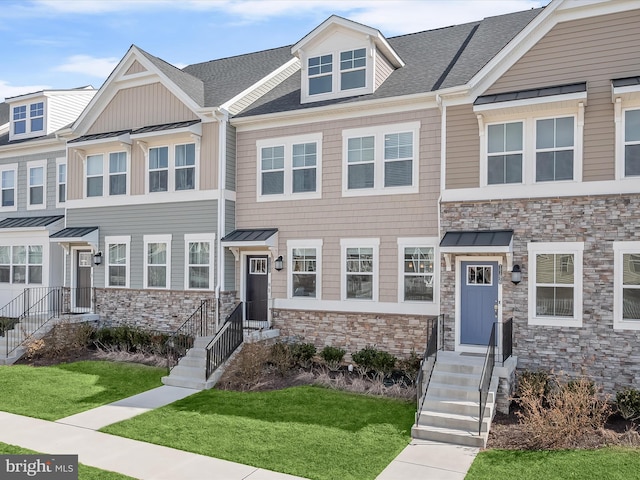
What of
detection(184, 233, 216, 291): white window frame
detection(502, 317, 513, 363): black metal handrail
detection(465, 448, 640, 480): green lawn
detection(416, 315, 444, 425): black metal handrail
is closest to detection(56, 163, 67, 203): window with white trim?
detection(184, 233, 216, 291): white window frame

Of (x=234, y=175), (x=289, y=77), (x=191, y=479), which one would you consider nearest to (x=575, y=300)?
(x=191, y=479)

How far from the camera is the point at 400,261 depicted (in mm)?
13836

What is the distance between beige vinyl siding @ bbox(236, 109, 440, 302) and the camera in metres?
13.6

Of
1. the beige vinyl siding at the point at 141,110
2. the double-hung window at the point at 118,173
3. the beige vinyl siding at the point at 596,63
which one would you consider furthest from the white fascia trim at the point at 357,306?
the double-hung window at the point at 118,173

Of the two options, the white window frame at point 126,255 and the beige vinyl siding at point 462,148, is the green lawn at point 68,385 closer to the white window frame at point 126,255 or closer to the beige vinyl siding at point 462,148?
the white window frame at point 126,255

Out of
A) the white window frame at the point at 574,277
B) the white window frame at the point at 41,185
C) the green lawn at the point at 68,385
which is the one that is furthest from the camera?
the white window frame at the point at 41,185

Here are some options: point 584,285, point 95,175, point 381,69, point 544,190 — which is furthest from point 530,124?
point 95,175

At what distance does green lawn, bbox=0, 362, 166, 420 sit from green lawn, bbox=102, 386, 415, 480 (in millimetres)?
1806

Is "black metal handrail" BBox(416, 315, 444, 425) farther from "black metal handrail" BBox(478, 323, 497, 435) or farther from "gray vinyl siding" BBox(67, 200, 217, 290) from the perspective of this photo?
"gray vinyl siding" BBox(67, 200, 217, 290)

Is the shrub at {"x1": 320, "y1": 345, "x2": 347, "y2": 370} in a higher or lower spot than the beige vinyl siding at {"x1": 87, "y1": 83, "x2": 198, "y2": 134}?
lower

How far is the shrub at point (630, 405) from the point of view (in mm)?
9932

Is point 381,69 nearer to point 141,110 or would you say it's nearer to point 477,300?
point 477,300

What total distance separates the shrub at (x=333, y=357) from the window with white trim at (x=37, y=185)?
13546mm

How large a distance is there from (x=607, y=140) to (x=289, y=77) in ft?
34.5
